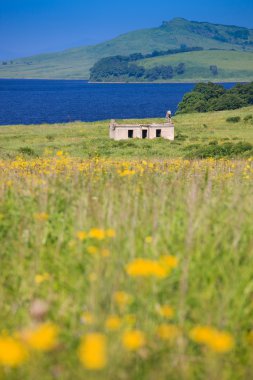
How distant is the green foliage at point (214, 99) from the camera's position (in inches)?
4567

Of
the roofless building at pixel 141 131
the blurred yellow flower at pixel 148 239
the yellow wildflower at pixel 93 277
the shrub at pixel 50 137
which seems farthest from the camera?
the shrub at pixel 50 137

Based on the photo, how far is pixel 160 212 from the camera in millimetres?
6168

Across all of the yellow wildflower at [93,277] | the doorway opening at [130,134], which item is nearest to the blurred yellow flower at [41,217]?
the yellow wildflower at [93,277]

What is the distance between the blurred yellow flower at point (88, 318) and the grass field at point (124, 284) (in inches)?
0.6

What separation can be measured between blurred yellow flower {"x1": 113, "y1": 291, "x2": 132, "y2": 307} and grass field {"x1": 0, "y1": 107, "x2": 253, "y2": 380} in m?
0.02

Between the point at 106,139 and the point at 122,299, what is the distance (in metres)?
62.1

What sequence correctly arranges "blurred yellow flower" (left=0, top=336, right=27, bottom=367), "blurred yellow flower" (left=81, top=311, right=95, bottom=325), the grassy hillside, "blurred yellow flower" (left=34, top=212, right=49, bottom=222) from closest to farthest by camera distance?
"blurred yellow flower" (left=0, top=336, right=27, bottom=367) → "blurred yellow flower" (left=81, top=311, right=95, bottom=325) → "blurred yellow flower" (left=34, top=212, right=49, bottom=222) → the grassy hillside


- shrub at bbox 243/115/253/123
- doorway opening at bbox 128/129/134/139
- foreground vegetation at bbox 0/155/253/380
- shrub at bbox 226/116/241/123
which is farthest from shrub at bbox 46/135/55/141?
foreground vegetation at bbox 0/155/253/380

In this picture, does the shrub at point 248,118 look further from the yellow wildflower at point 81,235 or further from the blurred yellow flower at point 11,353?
the blurred yellow flower at point 11,353

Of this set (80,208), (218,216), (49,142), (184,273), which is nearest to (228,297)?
(184,273)

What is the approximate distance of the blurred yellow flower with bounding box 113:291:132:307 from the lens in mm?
3803

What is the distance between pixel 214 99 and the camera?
120062mm

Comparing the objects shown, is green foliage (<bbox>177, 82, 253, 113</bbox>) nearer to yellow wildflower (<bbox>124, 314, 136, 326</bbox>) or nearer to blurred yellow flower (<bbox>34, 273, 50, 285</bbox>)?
blurred yellow flower (<bbox>34, 273, 50, 285</bbox>)

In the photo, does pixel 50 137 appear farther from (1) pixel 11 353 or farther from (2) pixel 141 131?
(1) pixel 11 353
